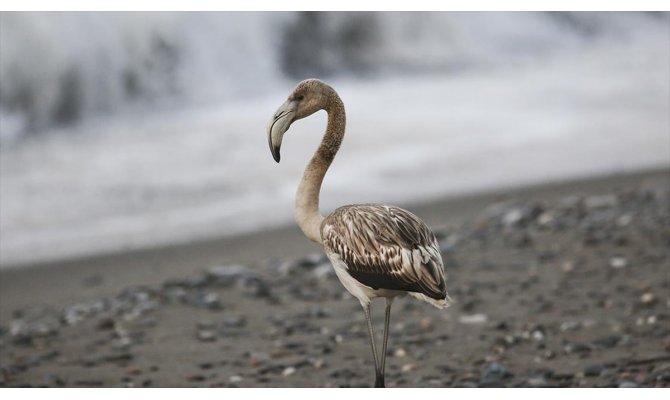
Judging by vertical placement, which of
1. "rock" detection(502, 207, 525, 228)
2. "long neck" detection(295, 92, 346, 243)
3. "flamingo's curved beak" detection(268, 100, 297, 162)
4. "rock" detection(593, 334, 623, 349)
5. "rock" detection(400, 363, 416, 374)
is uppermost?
"flamingo's curved beak" detection(268, 100, 297, 162)

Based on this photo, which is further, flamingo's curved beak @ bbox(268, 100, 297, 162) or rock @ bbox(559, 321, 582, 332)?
rock @ bbox(559, 321, 582, 332)

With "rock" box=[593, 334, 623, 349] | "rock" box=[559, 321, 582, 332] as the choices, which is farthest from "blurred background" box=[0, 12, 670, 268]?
"rock" box=[593, 334, 623, 349]

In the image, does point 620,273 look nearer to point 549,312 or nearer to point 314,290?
point 549,312

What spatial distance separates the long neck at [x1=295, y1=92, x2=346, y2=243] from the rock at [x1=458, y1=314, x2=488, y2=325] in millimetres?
2189

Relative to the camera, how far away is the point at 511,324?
472 cm

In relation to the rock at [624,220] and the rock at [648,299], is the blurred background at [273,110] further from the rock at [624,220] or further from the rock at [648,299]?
the rock at [648,299]

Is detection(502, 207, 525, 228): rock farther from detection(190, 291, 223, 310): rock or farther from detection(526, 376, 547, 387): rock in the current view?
detection(526, 376, 547, 387): rock

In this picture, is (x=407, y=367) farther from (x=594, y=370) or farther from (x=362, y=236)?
(x=362, y=236)

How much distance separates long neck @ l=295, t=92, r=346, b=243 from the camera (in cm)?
275

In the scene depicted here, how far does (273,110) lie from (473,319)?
1417mm

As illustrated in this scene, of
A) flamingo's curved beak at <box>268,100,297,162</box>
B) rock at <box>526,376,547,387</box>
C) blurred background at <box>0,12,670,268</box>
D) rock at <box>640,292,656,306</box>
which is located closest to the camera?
flamingo's curved beak at <box>268,100,297,162</box>

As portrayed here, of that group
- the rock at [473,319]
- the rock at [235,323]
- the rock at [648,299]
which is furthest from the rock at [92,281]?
the rock at [648,299]

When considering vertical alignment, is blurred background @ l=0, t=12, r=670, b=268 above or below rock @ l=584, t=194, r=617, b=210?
above

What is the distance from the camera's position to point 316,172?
2.76 meters
